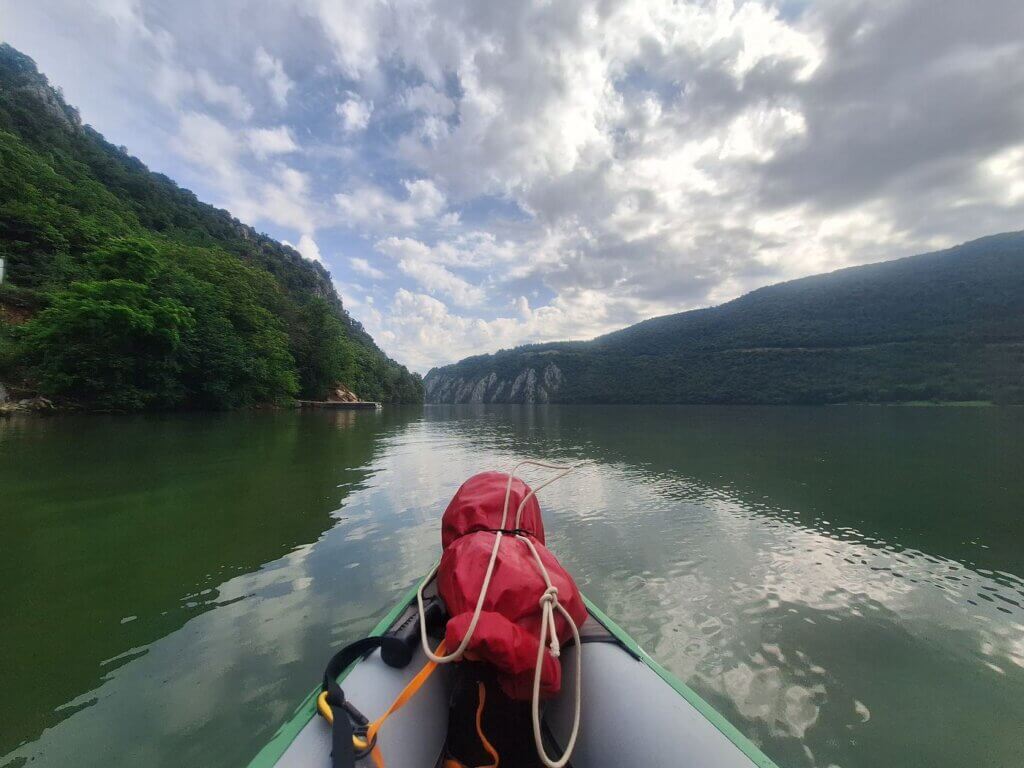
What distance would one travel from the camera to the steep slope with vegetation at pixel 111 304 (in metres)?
21.2

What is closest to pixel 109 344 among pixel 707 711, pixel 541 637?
pixel 541 637

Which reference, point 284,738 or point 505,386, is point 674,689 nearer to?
point 284,738

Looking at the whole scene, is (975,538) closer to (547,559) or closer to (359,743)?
(547,559)

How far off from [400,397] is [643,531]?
259 ft

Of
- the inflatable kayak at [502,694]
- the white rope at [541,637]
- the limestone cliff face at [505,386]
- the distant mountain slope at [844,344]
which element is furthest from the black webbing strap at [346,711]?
the limestone cliff face at [505,386]

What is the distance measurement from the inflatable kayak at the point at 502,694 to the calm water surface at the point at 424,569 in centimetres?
120

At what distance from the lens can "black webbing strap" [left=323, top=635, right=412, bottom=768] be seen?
159 cm

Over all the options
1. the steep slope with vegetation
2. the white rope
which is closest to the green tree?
the steep slope with vegetation

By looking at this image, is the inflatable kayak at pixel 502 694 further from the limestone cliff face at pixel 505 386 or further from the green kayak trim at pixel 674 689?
the limestone cliff face at pixel 505 386

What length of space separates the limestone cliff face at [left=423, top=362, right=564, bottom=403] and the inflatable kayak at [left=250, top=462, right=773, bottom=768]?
117531mm

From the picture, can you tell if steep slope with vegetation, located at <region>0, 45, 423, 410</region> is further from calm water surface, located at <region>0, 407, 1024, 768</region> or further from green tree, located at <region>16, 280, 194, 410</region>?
calm water surface, located at <region>0, 407, 1024, 768</region>

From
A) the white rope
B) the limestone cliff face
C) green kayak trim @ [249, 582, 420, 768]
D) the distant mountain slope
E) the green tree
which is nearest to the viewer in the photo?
green kayak trim @ [249, 582, 420, 768]

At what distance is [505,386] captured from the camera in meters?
140

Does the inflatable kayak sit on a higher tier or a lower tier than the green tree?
lower
